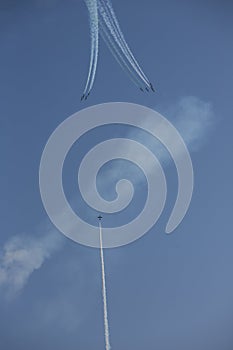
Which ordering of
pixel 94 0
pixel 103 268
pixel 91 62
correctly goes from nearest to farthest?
pixel 94 0 → pixel 91 62 → pixel 103 268

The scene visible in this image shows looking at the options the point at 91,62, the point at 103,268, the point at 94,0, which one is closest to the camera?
the point at 94,0

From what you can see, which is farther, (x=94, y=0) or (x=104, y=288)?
(x=104, y=288)

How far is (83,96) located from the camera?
31203 mm

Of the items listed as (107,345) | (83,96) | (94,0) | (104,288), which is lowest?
(107,345)

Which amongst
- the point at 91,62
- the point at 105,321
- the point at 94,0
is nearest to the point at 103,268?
the point at 105,321

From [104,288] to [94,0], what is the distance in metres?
23.6

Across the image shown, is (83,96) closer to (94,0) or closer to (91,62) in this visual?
(91,62)

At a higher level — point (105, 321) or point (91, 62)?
point (91, 62)

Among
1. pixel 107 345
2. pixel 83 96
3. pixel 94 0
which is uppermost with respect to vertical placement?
pixel 94 0

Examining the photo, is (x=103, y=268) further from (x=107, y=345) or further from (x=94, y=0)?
(x=94, y=0)

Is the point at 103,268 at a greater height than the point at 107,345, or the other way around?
the point at 103,268

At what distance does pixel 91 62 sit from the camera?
30969mm

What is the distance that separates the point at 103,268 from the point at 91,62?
1747 centimetres

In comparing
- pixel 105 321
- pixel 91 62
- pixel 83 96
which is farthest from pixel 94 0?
pixel 105 321
